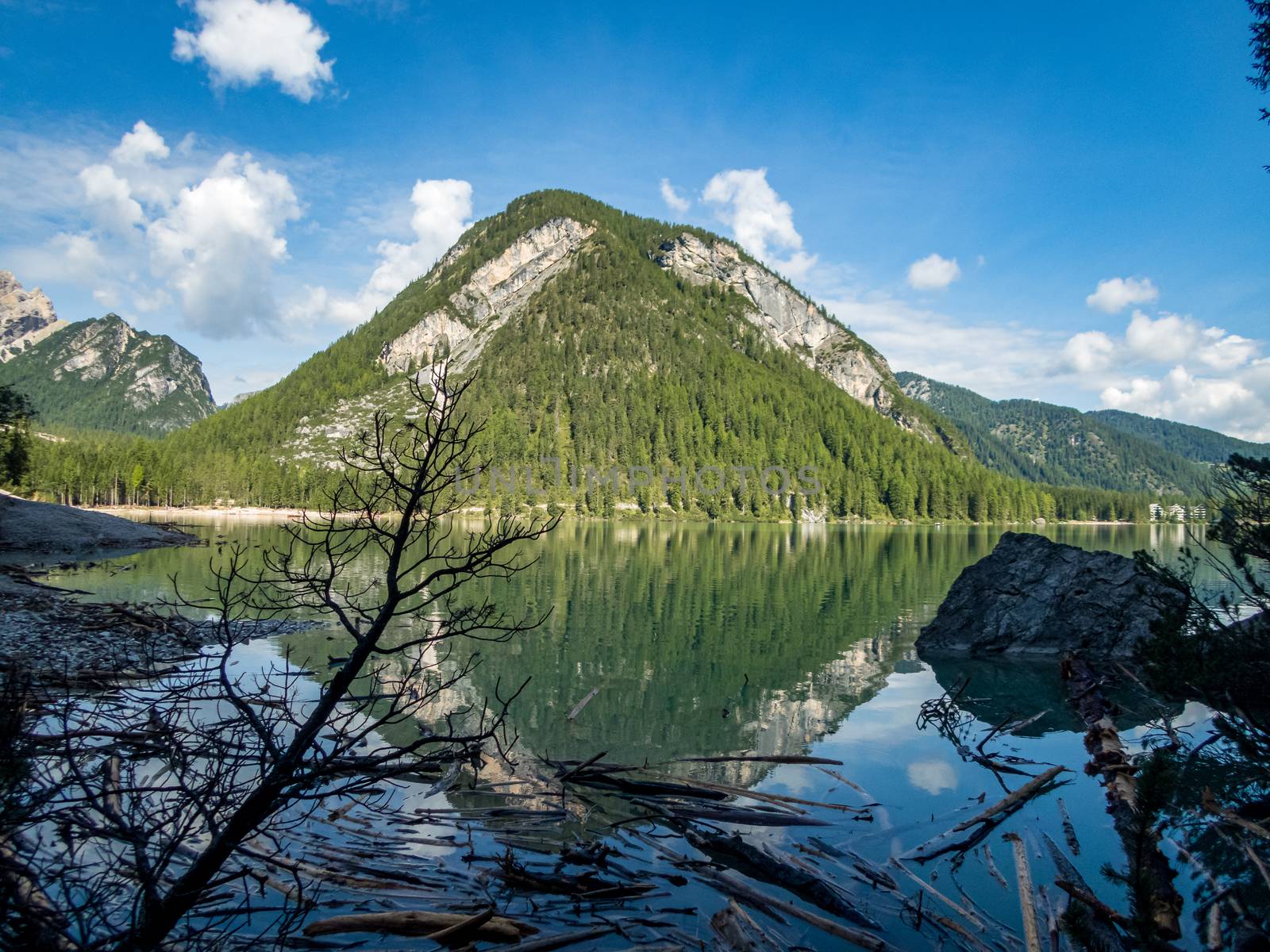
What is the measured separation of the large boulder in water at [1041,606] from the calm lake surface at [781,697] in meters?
1.41

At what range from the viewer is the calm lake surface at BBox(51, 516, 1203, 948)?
9.73 m

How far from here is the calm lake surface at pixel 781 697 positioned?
9727 millimetres

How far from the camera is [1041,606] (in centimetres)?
2331

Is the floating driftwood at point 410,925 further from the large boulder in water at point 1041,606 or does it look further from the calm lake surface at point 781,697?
the large boulder in water at point 1041,606

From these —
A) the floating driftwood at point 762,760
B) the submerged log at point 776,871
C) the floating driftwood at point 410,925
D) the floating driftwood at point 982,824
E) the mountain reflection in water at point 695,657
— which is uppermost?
the floating driftwood at point 410,925

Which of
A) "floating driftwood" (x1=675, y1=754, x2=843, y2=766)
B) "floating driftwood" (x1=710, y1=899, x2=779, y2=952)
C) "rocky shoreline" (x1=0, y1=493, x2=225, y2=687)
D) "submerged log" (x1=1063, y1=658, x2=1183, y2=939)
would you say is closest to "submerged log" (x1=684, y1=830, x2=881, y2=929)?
"floating driftwood" (x1=710, y1=899, x2=779, y2=952)

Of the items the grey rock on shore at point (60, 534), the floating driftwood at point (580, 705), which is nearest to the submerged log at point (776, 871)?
Result: the floating driftwood at point (580, 705)

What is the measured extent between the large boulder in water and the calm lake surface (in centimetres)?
141

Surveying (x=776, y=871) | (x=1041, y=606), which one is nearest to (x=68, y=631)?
(x=776, y=871)

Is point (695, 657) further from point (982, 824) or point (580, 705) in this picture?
point (982, 824)

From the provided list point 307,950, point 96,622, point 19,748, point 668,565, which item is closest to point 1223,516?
point 307,950

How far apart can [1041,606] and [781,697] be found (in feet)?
38.5

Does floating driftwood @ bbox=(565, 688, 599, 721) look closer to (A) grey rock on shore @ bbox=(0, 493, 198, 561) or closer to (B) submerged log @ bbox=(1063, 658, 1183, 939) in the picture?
(B) submerged log @ bbox=(1063, 658, 1183, 939)

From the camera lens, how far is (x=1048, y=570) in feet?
78.7
